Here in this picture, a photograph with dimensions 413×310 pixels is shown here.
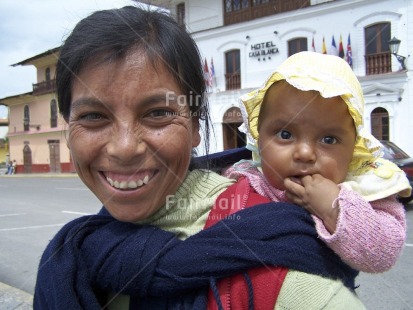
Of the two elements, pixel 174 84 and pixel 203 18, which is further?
pixel 203 18

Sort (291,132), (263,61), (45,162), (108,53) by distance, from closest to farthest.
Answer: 1. (108,53)
2. (291,132)
3. (263,61)
4. (45,162)

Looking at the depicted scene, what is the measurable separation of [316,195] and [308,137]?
0.19 m

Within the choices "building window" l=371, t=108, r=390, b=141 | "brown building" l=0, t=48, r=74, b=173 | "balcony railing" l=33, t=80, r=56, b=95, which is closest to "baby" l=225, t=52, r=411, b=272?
"building window" l=371, t=108, r=390, b=141

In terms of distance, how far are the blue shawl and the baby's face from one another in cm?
16

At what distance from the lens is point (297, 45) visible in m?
15.2

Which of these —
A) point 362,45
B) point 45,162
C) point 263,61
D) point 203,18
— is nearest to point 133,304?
point 362,45

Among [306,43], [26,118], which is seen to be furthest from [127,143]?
[26,118]

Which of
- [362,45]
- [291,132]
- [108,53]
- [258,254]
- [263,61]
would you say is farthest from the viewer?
[263,61]

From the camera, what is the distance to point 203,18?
18203 mm

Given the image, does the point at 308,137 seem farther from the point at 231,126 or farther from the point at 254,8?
the point at 254,8

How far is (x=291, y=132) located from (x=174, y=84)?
0.39 metres

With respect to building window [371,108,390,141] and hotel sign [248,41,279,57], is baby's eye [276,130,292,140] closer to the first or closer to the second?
building window [371,108,390,141]

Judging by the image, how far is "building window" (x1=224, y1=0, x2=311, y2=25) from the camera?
15200 millimetres

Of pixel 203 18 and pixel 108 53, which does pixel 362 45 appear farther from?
pixel 108 53
